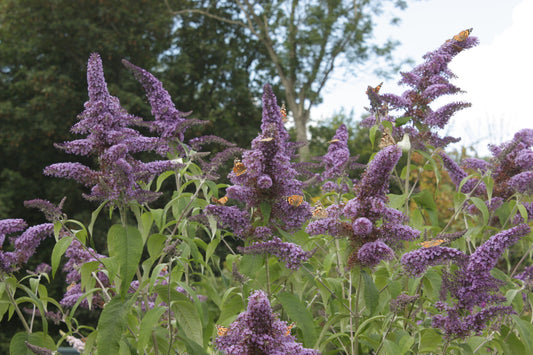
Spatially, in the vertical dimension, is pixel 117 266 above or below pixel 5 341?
above

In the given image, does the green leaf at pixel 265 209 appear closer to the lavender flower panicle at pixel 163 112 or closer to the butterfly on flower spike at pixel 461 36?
the lavender flower panicle at pixel 163 112

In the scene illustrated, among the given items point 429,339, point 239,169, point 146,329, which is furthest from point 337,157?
point 146,329

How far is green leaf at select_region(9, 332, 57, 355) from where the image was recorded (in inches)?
94.5

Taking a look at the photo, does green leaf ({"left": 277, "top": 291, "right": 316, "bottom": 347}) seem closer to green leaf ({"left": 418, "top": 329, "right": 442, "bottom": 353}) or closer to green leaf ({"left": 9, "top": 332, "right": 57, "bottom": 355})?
green leaf ({"left": 418, "top": 329, "right": 442, "bottom": 353})

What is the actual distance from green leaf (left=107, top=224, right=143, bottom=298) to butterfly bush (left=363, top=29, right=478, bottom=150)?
1.88m

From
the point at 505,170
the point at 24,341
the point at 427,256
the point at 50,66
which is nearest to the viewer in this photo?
the point at 427,256

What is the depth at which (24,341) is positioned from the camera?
2445 mm

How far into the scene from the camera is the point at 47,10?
17031 millimetres

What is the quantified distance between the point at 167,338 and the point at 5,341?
1058 cm

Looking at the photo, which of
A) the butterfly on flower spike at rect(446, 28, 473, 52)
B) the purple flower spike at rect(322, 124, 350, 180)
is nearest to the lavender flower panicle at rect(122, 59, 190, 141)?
the purple flower spike at rect(322, 124, 350, 180)

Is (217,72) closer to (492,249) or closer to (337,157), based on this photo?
(337,157)

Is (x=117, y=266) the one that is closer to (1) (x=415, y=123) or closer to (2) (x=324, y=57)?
(1) (x=415, y=123)

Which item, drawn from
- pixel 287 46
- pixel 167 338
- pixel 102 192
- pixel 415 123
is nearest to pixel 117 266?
pixel 102 192

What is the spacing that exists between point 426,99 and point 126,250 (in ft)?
7.31
